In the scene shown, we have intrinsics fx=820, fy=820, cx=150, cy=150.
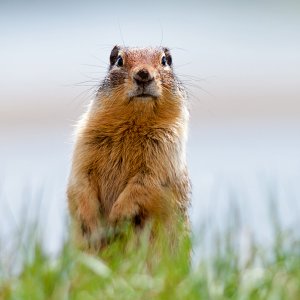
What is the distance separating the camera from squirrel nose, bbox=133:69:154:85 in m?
6.27

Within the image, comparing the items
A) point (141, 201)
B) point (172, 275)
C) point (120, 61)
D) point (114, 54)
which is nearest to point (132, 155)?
point (141, 201)

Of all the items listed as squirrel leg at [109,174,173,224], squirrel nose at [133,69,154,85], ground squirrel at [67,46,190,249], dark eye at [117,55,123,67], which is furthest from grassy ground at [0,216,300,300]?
dark eye at [117,55,123,67]

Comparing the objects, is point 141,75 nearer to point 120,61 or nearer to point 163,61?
point 120,61

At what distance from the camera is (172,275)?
11.6ft

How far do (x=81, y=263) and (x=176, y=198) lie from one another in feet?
8.39

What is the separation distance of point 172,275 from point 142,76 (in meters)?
2.94

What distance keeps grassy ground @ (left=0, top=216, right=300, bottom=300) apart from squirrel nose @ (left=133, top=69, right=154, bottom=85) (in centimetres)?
238

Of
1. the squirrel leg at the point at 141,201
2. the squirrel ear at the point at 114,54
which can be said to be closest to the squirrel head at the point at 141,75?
the squirrel ear at the point at 114,54

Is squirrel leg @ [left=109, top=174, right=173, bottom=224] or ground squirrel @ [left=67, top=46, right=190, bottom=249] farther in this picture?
ground squirrel @ [left=67, top=46, right=190, bottom=249]

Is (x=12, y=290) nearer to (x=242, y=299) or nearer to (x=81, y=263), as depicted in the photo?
(x=81, y=263)

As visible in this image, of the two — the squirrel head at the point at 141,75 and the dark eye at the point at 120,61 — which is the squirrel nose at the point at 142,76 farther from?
the dark eye at the point at 120,61

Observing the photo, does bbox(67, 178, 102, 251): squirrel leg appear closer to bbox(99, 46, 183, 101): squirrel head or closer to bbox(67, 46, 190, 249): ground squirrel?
bbox(67, 46, 190, 249): ground squirrel

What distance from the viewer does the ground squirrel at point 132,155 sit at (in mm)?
5980

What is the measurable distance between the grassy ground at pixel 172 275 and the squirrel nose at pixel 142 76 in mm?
2378
